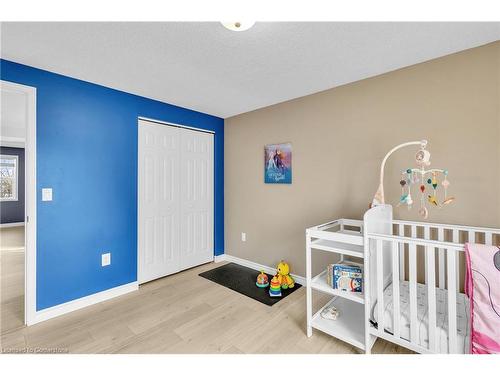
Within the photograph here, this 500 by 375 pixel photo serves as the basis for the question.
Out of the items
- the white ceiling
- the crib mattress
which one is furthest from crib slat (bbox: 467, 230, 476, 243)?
the white ceiling

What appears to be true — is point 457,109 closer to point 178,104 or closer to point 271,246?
point 271,246

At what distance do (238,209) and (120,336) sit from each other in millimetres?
1946

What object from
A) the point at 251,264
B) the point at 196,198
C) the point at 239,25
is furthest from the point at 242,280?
the point at 239,25

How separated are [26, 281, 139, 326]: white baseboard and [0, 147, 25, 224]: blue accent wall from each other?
593cm

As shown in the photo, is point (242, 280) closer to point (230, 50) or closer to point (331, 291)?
Answer: point (331, 291)

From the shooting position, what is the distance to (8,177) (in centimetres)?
589

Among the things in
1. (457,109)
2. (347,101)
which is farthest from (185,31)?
(457,109)

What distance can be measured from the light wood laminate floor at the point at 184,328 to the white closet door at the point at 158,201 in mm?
414

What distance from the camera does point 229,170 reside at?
3.46 meters

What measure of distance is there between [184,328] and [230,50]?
7.14 feet

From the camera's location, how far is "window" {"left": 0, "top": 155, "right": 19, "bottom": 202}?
575 cm

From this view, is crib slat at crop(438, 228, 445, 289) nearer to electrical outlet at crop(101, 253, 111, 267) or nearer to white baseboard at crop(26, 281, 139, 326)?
white baseboard at crop(26, 281, 139, 326)

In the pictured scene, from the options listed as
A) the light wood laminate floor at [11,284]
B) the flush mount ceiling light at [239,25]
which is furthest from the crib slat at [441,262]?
the light wood laminate floor at [11,284]
